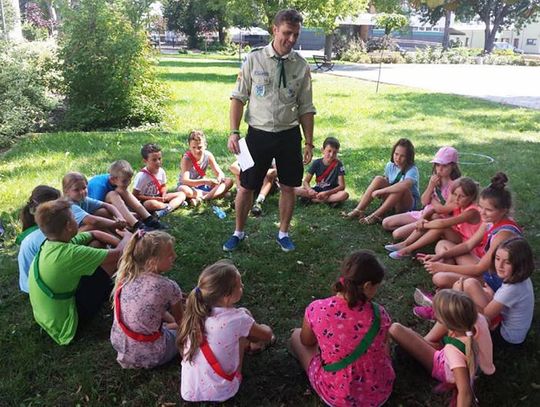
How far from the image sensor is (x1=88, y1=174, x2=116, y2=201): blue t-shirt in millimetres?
4431

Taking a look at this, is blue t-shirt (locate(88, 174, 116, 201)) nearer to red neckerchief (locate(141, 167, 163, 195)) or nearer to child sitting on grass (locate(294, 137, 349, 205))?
red neckerchief (locate(141, 167, 163, 195))

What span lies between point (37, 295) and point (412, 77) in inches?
783

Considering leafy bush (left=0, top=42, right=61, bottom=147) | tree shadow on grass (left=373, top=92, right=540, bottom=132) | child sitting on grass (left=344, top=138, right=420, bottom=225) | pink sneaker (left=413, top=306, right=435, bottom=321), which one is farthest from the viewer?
tree shadow on grass (left=373, top=92, right=540, bottom=132)

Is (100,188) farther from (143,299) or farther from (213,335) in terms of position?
(213,335)

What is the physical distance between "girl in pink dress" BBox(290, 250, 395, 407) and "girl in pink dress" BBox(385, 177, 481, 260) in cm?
183

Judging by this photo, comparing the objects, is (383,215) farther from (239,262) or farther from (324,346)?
(324,346)

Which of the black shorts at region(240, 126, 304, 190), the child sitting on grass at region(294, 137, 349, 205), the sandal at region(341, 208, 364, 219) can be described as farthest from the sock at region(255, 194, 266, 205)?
the black shorts at region(240, 126, 304, 190)

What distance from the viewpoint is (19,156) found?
6938 mm

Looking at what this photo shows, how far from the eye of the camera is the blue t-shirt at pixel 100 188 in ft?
14.5

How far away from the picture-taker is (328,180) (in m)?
5.46

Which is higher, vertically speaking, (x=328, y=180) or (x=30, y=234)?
(x=30, y=234)

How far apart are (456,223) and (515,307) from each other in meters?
1.25

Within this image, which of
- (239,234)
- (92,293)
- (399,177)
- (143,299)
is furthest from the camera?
(399,177)

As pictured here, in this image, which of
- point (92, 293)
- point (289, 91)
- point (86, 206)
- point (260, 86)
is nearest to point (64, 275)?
point (92, 293)
